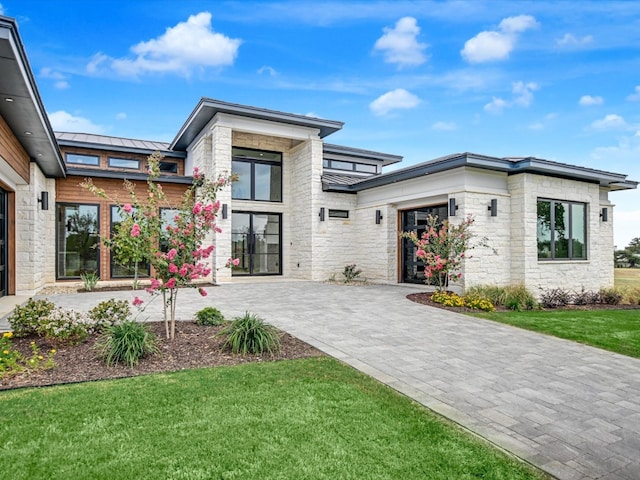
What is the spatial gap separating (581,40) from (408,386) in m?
11.5

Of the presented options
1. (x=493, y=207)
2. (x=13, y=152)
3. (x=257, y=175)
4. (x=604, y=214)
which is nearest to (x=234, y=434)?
(x=13, y=152)

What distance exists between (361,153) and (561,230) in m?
9.88

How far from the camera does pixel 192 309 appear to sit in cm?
775

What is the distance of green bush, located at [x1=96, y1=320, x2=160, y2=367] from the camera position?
4230mm

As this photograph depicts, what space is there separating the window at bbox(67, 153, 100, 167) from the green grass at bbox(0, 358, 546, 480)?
14.6 m

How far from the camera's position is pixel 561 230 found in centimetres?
1139

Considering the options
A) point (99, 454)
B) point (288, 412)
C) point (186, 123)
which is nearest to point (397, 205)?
point (186, 123)

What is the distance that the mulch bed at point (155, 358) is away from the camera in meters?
3.86

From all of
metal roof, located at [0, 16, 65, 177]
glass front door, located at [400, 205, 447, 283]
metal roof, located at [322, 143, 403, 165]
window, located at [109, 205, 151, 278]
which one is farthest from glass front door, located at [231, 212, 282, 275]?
metal roof, located at [0, 16, 65, 177]

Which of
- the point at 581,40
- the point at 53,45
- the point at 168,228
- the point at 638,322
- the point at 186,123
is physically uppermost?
the point at 53,45

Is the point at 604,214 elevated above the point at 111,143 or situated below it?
Answer: below

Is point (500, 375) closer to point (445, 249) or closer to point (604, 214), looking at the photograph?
point (445, 249)

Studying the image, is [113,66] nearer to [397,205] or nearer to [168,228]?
[397,205]

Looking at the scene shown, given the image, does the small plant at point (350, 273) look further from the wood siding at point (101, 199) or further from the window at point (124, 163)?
the window at point (124, 163)
